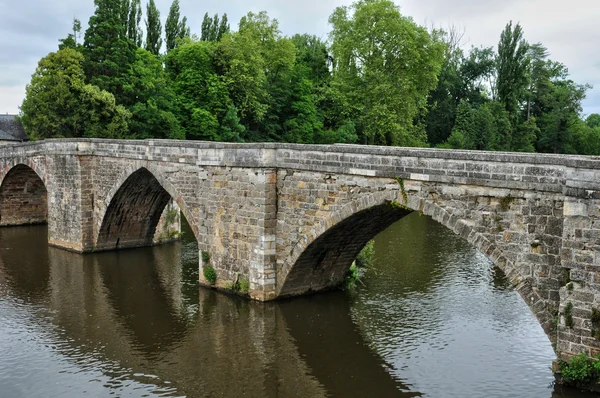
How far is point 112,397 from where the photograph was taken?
1435 cm

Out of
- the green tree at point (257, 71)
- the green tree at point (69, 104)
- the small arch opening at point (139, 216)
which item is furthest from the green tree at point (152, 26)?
the small arch opening at point (139, 216)

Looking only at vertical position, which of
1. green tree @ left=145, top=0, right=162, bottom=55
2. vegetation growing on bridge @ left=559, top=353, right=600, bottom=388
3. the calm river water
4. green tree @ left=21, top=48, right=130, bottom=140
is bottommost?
the calm river water

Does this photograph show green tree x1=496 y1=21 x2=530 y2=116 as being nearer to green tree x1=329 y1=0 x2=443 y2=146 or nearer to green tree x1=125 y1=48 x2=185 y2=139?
green tree x1=329 y1=0 x2=443 y2=146

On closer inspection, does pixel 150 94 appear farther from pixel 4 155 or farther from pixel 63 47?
pixel 4 155

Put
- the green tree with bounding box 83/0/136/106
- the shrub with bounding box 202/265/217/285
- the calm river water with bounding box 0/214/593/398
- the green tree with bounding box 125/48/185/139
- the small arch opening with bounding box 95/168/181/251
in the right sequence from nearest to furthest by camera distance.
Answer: the calm river water with bounding box 0/214/593/398 → the shrub with bounding box 202/265/217/285 → the small arch opening with bounding box 95/168/181/251 → the green tree with bounding box 125/48/185/139 → the green tree with bounding box 83/0/136/106

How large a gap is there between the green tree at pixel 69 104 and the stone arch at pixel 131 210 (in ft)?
52.9

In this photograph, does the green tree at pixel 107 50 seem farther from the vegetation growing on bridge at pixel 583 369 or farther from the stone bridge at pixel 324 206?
the vegetation growing on bridge at pixel 583 369

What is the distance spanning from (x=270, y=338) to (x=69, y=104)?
32.8 meters

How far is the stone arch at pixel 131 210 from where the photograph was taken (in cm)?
2759

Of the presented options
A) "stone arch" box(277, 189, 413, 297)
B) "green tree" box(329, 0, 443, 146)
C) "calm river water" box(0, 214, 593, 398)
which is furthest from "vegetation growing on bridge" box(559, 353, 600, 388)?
"green tree" box(329, 0, 443, 146)

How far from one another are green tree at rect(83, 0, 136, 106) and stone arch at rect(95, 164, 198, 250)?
20682mm

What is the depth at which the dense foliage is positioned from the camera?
46375 mm

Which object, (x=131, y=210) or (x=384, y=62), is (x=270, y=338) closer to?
(x=131, y=210)

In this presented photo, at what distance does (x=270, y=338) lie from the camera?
59.1 feet
